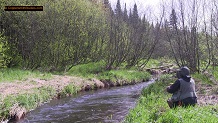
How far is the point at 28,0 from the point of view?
80.9ft

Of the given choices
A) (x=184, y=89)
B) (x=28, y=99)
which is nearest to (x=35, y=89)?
(x=28, y=99)

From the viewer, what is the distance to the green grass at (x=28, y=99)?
10821mm

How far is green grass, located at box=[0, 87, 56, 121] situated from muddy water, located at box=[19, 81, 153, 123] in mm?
424

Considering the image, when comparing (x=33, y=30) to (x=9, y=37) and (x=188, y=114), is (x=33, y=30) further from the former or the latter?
(x=188, y=114)

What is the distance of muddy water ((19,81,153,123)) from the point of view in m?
11.4

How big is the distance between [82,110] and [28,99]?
117 inches

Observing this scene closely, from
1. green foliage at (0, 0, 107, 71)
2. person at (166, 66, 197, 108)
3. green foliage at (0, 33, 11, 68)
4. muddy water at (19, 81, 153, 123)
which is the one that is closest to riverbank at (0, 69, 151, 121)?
muddy water at (19, 81, 153, 123)

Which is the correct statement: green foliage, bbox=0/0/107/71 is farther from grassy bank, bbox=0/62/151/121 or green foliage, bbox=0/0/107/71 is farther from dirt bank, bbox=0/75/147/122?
dirt bank, bbox=0/75/147/122

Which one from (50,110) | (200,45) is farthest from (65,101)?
(200,45)

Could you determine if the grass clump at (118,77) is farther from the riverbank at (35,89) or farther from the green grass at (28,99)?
the green grass at (28,99)

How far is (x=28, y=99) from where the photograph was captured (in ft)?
43.8

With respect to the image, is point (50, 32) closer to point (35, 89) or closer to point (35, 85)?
point (35, 85)

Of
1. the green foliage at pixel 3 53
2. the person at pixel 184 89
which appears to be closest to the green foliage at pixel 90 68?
the green foliage at pixel 3 53

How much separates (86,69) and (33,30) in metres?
8.23
